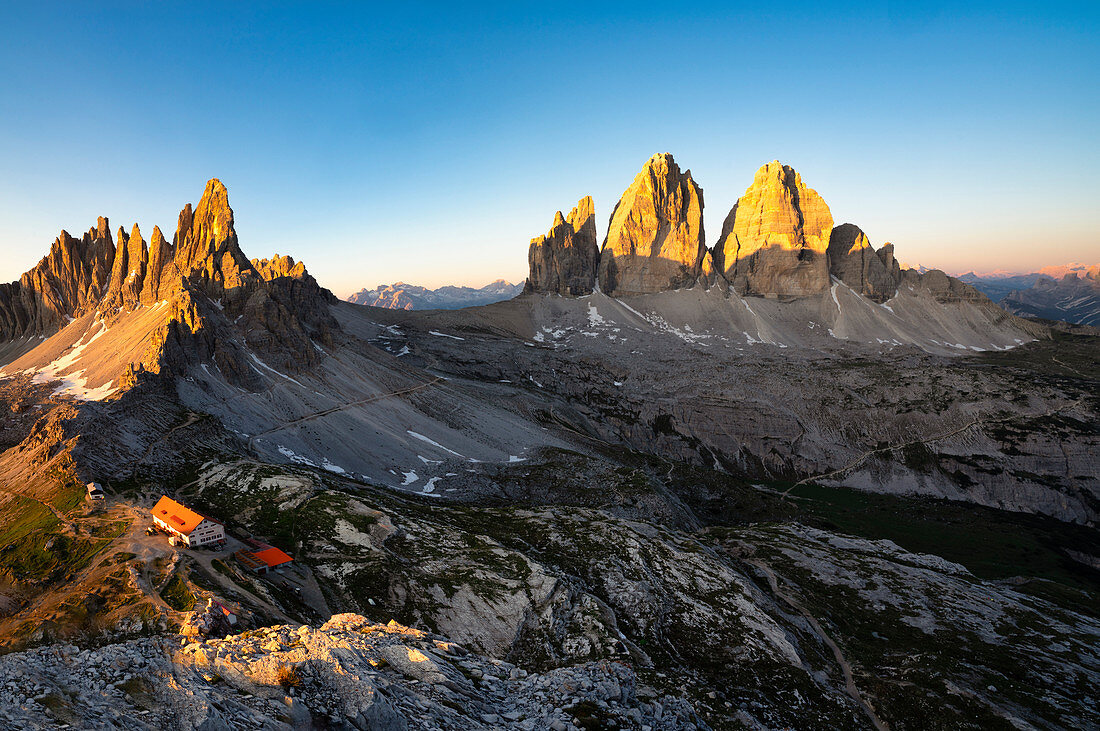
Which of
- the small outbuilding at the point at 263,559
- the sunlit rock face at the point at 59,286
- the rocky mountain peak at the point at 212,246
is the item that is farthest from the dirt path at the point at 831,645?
the sunlit rock face at the point at 59,286

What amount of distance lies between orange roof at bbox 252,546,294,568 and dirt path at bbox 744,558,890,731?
5652cm

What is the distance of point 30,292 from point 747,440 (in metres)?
244

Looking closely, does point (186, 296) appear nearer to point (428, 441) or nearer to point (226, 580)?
point (428, 441)

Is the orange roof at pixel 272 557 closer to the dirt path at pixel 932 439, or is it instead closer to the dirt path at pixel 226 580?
the dirt path at pixel 226 580

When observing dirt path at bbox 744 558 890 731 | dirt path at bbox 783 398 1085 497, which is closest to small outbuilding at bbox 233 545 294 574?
dirt path at bbox 744 558 890 731

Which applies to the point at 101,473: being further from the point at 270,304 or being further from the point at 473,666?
the point at 270,304

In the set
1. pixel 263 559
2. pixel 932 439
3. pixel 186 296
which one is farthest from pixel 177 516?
pixel 932 439

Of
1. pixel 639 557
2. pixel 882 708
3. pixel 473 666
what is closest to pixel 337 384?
pixel 639 557

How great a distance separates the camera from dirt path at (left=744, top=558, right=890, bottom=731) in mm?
44769

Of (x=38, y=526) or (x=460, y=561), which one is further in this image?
(x=460, y=561)

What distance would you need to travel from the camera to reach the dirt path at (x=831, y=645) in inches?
1763

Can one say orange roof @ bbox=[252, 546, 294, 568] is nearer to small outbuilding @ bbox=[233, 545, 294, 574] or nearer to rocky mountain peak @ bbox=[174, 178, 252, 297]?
small outbuilding @ bbox=[233, 545, 294, 574]

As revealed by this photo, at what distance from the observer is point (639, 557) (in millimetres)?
67562

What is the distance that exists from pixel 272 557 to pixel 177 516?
1049 centimetres
